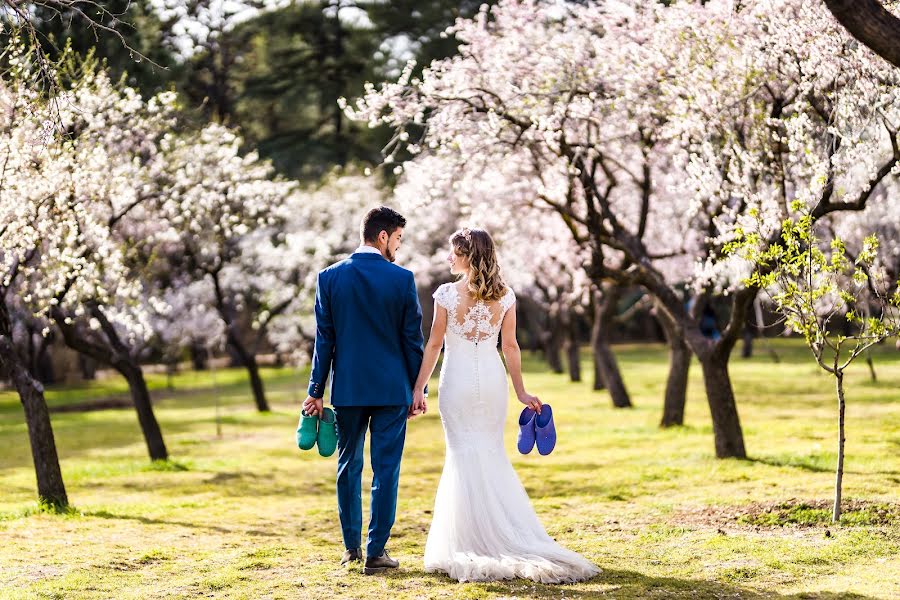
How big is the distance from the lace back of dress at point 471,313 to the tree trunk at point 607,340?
49.9 feet

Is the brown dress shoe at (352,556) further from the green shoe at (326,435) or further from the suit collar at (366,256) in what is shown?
the suit collar at (366,256)

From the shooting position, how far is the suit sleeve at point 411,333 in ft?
22.7

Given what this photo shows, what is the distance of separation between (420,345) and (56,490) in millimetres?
5952

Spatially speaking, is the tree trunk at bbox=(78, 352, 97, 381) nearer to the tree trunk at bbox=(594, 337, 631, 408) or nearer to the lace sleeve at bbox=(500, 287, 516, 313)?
the tree trunk at bbox=(594, 337, 631, 408)

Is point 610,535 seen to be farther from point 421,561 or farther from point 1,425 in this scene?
point 1,425

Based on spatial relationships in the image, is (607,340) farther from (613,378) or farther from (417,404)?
(417,404)

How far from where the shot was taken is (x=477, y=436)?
7.16m

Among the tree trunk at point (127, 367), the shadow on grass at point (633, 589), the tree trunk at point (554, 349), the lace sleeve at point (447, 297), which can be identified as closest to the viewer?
the shadow on grass at point (633, 589)

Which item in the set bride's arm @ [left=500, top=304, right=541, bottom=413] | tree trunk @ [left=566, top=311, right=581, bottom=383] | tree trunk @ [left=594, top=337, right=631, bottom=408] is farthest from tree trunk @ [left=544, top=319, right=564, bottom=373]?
bride's arm @ [left=500, top=304, right=541, bottom=413]

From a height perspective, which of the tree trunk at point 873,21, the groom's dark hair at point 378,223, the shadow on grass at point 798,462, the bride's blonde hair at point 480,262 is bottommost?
the shadow on grass at point 798,462

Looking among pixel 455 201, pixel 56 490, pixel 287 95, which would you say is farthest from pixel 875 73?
pixel 287 95

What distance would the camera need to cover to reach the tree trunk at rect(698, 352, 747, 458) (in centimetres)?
1305

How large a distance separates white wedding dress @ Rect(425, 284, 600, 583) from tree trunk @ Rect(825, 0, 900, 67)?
265 centimetres

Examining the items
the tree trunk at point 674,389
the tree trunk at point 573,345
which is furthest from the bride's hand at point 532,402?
the tree trunk at point 573,345
